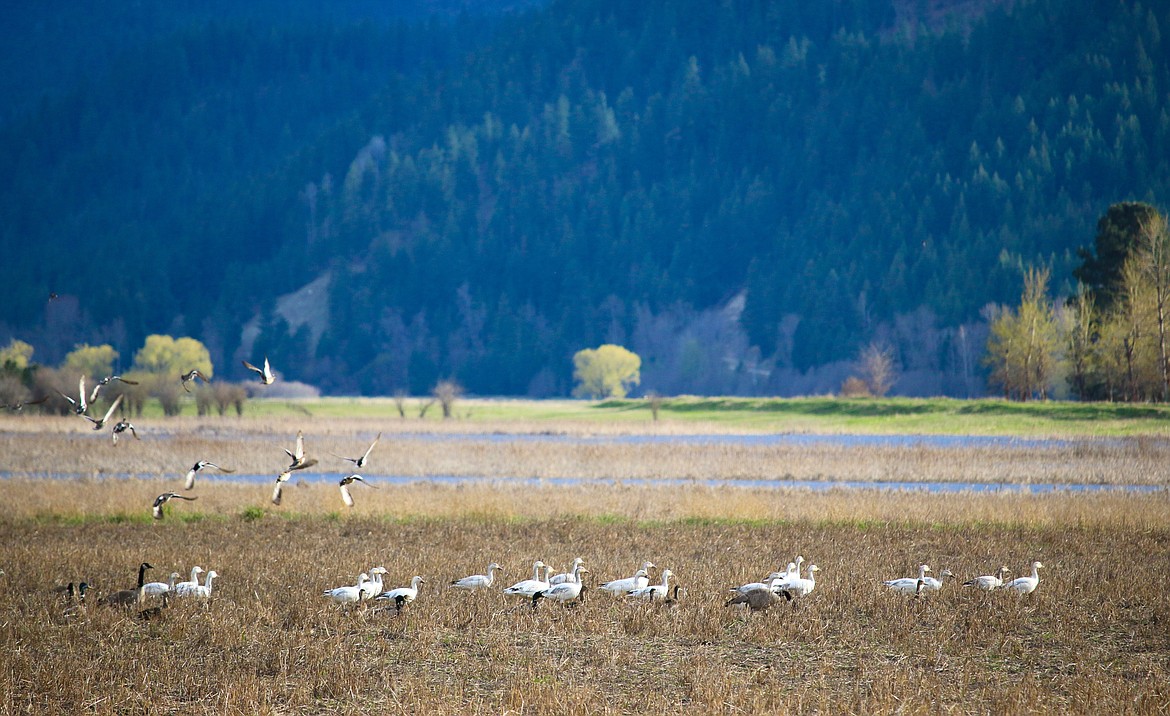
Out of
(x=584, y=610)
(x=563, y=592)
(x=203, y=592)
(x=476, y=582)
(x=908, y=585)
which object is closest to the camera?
(x=584, y=610)

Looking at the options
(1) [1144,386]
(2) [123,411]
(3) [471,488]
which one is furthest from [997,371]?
(2) [123,411]

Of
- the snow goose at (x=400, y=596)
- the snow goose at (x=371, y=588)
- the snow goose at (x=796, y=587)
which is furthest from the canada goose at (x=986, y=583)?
the snow goose at (x=371, y=588)

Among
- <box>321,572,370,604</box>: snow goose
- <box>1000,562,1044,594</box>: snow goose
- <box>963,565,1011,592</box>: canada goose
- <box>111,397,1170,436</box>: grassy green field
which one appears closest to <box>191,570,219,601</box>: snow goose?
<box>321,572,370,604</box>: snow goose

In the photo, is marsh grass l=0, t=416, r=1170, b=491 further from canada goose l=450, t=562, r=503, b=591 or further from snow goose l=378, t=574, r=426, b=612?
snow goose l=378, t=574, r=426, b=612

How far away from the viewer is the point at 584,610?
65.1 feet

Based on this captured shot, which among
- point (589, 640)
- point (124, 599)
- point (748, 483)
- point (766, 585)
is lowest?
point (589, 640)

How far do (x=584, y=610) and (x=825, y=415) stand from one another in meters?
85.5

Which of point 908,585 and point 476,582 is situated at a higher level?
point 908,585

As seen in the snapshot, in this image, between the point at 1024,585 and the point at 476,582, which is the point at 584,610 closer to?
the point at 476,582

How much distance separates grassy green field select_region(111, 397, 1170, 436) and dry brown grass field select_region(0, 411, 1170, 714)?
38.2 m

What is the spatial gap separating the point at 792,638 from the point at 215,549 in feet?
50.9

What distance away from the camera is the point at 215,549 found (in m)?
27.9

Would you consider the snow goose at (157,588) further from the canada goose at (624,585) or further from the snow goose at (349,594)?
the canada goose at (624,585)

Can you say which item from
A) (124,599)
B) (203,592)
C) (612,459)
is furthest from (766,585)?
(612,459)
